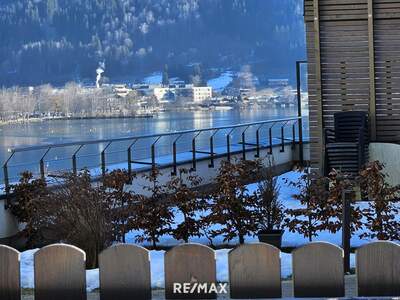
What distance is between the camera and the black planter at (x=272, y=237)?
31.9 feet

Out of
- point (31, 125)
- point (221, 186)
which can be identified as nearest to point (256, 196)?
point (221, 186)

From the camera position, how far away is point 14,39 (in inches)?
5167

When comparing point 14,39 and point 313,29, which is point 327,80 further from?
point 14,39

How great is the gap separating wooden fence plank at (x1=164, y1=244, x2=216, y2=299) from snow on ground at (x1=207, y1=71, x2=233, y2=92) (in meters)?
69.9

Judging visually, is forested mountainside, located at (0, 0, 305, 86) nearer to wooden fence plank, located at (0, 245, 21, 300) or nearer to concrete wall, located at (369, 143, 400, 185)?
concrete wall, located at (369, 143, 400, 185)

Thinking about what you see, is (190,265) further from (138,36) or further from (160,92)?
(138,36)

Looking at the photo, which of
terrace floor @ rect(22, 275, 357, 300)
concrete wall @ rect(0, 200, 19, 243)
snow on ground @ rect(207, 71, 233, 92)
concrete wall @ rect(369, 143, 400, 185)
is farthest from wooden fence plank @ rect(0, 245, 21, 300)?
snow on ground @ rect(207, 71, 233, 92)

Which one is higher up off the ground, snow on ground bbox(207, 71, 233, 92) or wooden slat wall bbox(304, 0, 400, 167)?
wooden slat wall bbox(304, 0, 400, 167)

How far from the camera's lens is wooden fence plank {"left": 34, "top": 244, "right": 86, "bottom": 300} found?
441cm

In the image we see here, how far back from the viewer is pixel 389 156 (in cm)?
1422

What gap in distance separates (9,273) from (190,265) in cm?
100

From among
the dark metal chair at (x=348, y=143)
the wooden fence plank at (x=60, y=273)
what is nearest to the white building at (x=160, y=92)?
the dark metal chair at (x=348, y=143)

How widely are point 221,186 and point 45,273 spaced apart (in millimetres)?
5787

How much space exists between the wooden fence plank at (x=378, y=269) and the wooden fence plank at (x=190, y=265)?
773mm
